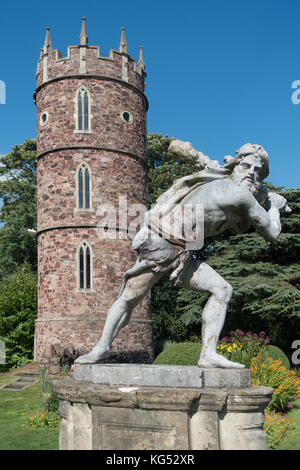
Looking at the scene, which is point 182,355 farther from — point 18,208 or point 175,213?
point 18,208

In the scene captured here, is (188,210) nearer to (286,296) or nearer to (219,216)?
(219,216)

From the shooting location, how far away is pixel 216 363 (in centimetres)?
354

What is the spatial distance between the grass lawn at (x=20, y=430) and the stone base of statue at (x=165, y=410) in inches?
162

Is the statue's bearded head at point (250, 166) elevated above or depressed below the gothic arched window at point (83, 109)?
below

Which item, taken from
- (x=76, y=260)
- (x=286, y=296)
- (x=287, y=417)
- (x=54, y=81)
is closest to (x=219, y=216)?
(x=287, y=417)

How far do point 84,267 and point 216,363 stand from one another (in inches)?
597

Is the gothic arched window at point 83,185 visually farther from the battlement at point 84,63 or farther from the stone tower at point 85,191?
the battlement at point 84,63

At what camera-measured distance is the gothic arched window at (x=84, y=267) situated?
59.8ft

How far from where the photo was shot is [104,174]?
19.1 m

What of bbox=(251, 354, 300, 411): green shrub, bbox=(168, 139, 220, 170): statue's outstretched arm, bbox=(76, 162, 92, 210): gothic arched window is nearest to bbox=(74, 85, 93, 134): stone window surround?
bbox=(76, 162, 92, 210): gothic arched window

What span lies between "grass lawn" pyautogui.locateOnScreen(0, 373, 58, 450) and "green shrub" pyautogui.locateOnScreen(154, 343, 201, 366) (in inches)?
118

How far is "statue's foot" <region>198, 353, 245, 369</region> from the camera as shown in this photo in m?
3.50

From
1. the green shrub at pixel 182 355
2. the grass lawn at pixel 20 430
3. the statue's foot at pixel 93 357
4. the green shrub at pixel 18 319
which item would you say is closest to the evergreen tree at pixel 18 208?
the green shrub at pixel 18 319

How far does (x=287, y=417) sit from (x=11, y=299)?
14620mm
